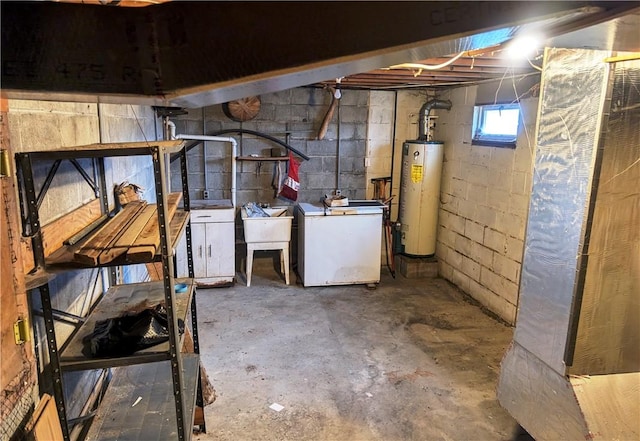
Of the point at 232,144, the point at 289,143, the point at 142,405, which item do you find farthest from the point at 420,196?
the point at 142,405

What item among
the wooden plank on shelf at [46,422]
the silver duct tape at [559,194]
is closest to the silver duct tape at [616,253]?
the silver duct tape at [559,194]

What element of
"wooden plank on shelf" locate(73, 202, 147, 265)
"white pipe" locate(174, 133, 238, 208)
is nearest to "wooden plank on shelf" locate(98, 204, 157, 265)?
"wooden plank on shelf" locate(73, 202, 147, 265)

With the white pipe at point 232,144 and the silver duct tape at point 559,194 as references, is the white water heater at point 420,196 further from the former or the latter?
the silver duct tape at point 559,194

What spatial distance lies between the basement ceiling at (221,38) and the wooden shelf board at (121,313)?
943 mm

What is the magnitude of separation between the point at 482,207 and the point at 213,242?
102 inches

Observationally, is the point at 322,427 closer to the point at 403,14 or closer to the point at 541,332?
the point at 541,332

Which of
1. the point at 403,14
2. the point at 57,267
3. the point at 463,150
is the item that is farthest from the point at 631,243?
the point at 463,150

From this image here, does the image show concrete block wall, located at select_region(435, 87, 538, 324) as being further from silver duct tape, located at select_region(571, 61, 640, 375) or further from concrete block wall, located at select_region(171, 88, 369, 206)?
silver duct tape, located at select_region(571, 61, 640, 375)

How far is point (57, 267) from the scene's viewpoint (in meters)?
1.33

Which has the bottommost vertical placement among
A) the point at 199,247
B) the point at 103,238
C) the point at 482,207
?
the point at 199,247

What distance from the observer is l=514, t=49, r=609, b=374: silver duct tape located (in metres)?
1.84

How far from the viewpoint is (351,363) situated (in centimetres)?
311

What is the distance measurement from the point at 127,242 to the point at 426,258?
3.91 metres

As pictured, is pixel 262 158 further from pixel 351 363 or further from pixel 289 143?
pixel 351 363
